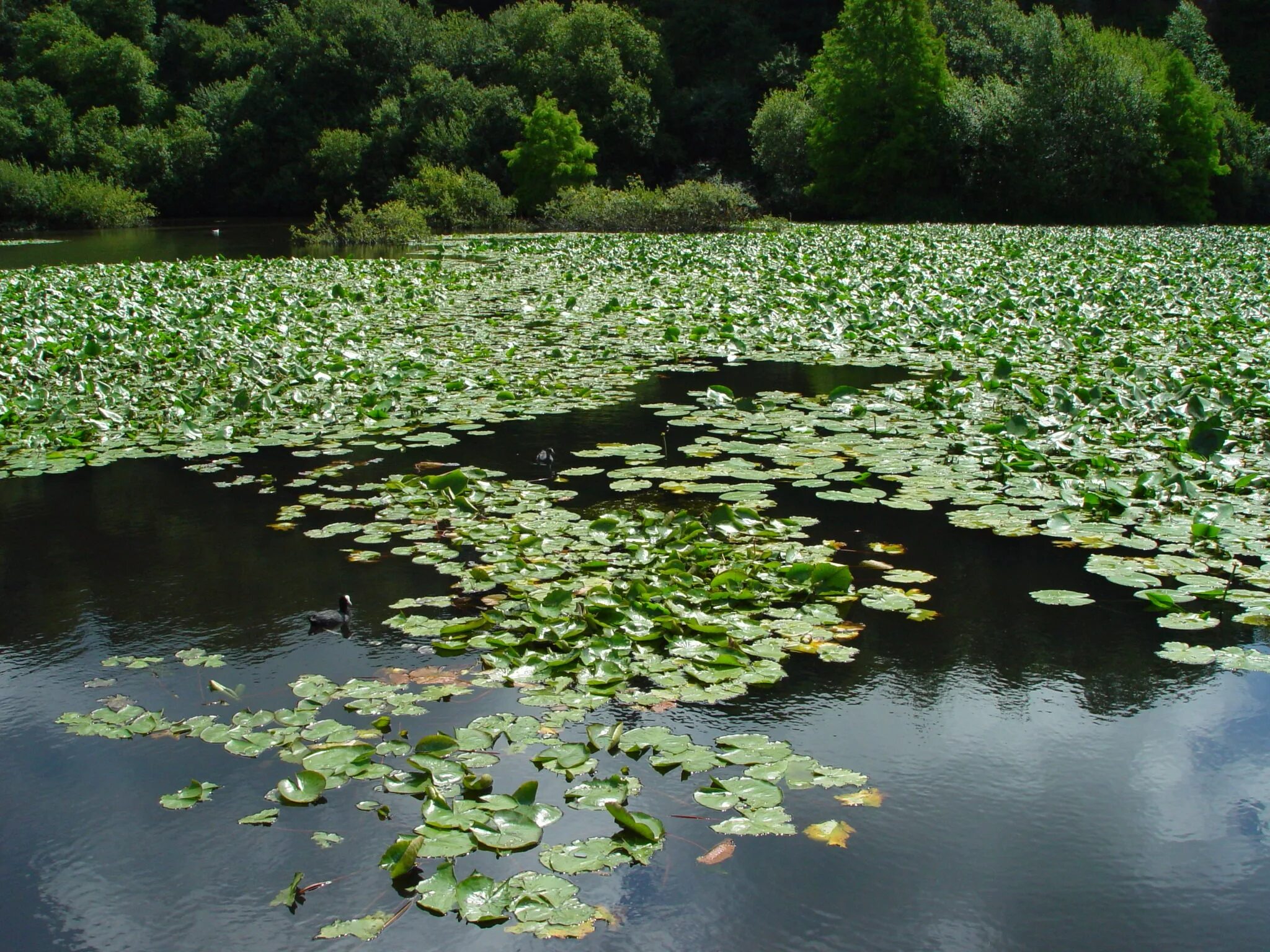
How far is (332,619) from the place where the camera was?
3039 mm

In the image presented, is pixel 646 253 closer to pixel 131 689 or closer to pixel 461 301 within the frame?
pixel 461 301

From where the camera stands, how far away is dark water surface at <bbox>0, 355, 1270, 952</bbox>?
183 cm

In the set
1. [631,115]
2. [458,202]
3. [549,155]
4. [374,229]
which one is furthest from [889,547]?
[631,115]

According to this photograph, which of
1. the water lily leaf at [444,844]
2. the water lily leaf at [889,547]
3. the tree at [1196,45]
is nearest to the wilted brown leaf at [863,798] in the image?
the water lily leaf at [444,844]

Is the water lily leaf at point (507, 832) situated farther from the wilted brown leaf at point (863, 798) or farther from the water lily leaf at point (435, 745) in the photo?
the wilted brown leaf at point (863, 798)

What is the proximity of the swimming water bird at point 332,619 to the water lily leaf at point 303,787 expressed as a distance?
87 cm

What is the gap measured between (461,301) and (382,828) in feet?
A: 30.4

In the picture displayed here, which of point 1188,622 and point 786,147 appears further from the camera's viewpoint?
point 786,147

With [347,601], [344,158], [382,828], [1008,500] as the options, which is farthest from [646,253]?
[344,158]

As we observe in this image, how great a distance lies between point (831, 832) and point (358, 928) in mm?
926

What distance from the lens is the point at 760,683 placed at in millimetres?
2631

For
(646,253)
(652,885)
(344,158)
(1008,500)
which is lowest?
(652,885)

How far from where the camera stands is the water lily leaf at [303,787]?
2.15 meters

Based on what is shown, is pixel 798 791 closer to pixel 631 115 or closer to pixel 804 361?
pixel 804 361
